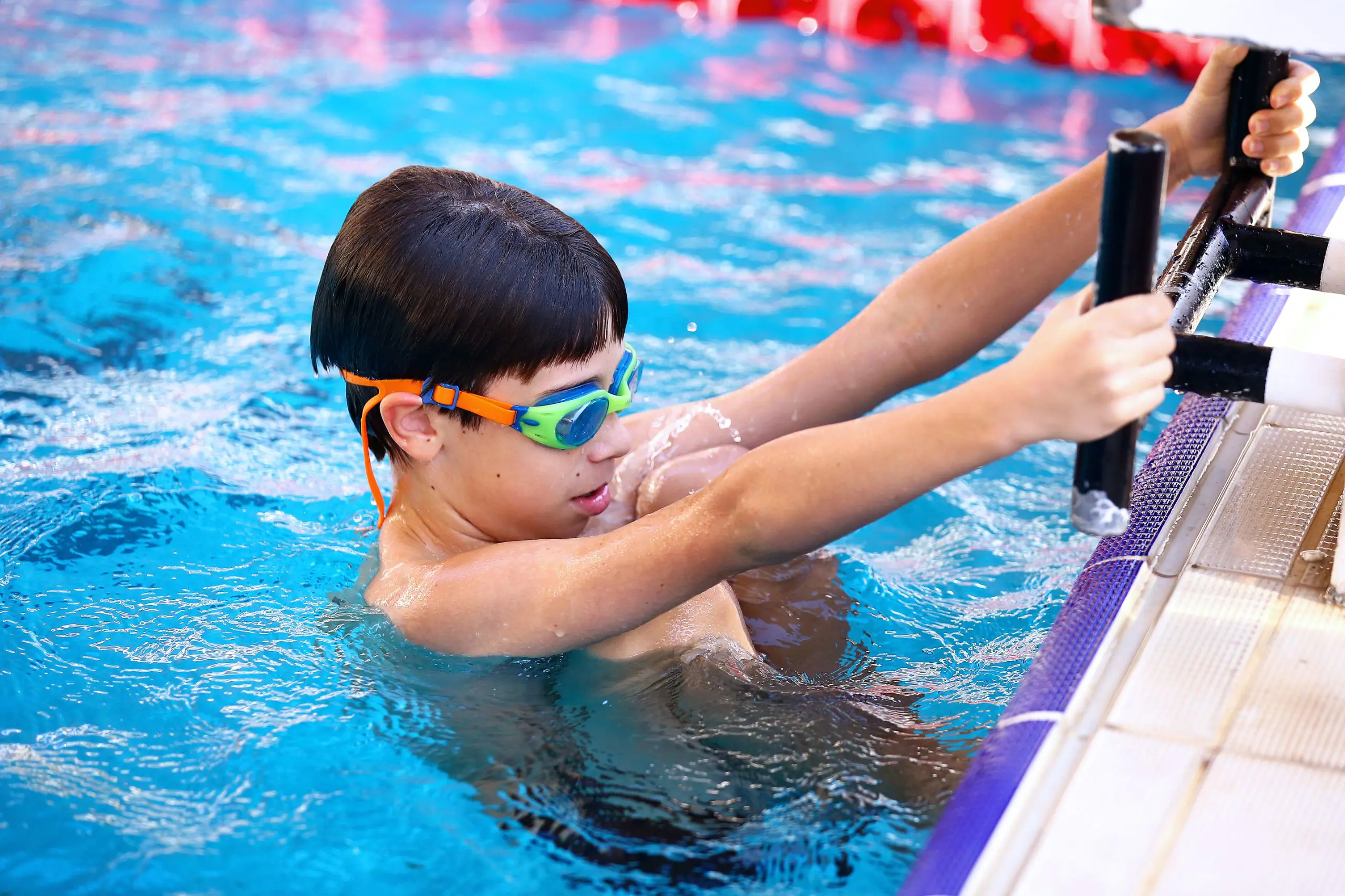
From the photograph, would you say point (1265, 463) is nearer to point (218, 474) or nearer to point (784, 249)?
point (218, 474)

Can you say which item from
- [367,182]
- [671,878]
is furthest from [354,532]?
[367,182]

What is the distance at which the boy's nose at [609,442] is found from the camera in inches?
92.7

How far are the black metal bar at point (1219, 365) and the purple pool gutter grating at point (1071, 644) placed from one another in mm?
435

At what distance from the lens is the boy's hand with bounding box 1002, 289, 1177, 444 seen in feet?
4.77

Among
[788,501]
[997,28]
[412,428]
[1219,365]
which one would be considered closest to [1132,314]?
[1219,365]

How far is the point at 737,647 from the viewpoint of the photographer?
7.86 ft

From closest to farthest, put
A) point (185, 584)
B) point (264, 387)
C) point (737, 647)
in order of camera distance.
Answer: point (737, 647), point (185, 584), point (264, 387)

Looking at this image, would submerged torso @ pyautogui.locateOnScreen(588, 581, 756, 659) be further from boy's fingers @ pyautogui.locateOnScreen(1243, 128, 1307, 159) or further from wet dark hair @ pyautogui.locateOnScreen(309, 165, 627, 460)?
boy's fingers @ pyautogui.locateOnScreen(1243, 128, 1307, 159)

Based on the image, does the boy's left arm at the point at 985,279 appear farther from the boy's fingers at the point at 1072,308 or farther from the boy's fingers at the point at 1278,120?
the boy's fingers at the point at 1072,308

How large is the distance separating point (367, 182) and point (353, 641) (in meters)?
4.02

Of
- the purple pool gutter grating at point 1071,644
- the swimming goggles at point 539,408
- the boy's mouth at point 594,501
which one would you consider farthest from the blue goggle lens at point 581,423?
the purple pool gutter grating at point 1071,644

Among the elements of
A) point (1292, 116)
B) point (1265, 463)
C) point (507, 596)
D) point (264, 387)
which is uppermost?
point (1292, 116)

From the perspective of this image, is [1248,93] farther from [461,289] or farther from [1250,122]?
[461,289]

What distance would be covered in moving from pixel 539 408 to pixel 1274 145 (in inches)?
52.3
